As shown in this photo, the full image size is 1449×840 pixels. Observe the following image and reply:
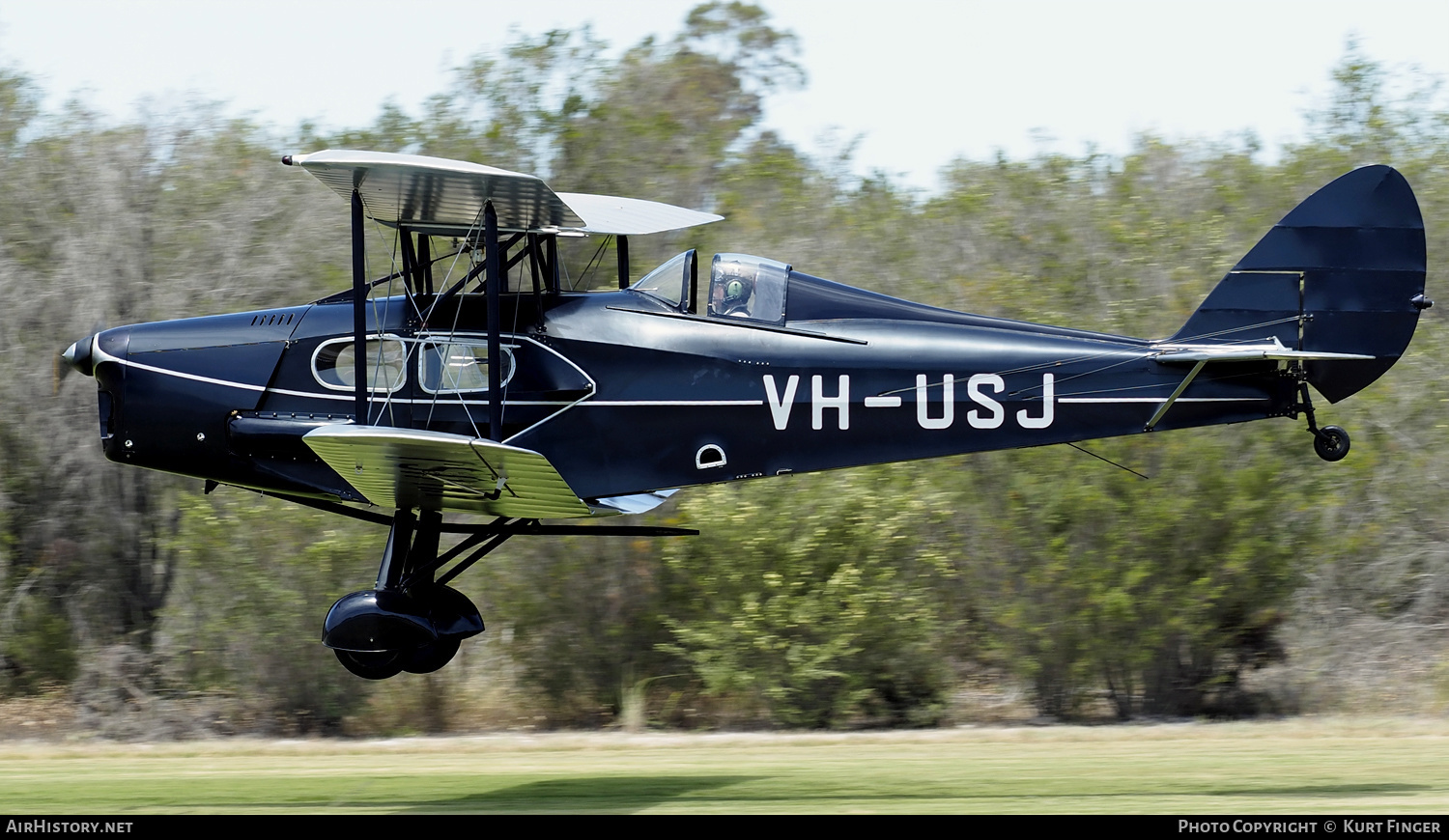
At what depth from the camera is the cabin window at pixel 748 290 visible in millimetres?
8602

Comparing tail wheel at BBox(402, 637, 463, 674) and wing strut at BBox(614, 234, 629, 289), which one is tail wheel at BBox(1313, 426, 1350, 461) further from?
tail wheel at BBox(402, 637, 463, 674)

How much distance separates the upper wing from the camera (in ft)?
25.6

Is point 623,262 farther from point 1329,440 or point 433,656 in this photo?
point 1329,440

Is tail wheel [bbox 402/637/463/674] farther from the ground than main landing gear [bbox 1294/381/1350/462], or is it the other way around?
main landing gear [bbox 1294/381/1350/462]

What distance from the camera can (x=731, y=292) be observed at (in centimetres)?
866

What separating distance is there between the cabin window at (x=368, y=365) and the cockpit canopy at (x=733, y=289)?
1.73 meters

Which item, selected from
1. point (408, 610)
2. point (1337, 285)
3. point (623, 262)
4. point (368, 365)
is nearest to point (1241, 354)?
point (1337, 285)

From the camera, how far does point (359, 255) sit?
809 centimetres

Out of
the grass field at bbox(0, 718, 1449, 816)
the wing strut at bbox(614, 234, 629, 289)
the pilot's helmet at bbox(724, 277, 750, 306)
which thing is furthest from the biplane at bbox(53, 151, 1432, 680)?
the grass field at bbox(0, 718, 1449, 816)

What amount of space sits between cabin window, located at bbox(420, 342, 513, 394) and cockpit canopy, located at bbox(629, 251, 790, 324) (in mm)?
1112

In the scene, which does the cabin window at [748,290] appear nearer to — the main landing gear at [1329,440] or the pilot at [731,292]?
the pilot at [731,292]

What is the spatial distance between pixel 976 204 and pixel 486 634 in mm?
8325
